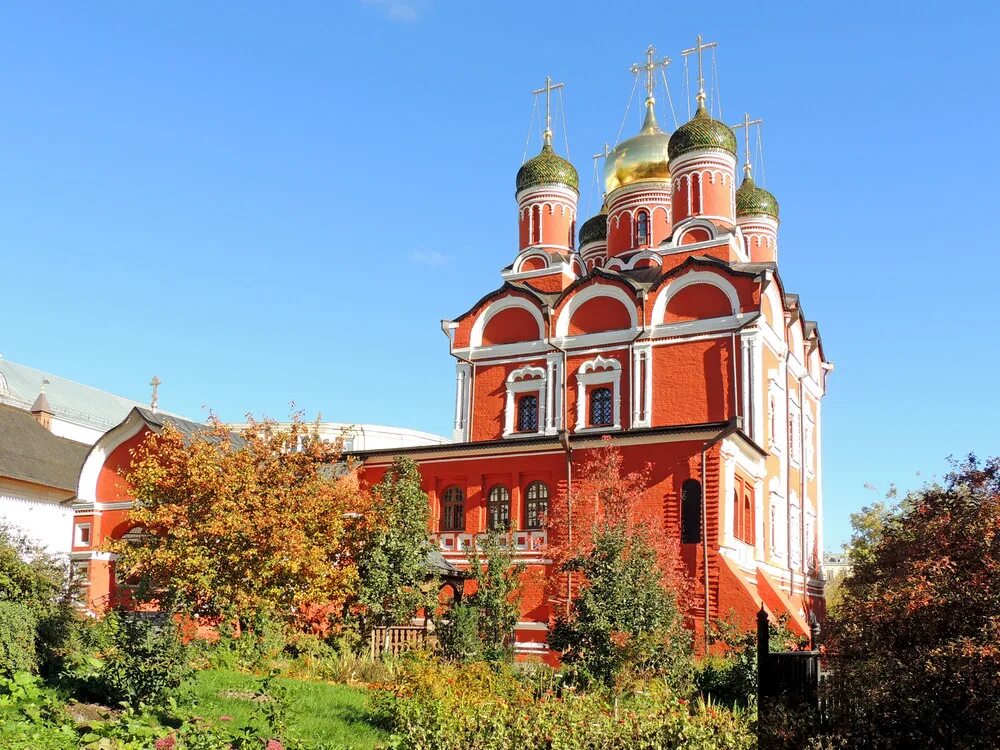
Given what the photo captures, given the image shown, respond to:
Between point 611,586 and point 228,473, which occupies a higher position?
point 228,473

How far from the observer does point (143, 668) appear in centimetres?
1098

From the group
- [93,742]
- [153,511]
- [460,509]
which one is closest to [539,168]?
[460,509]

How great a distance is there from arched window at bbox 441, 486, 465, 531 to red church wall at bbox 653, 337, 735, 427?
6.02m

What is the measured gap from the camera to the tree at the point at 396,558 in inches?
720

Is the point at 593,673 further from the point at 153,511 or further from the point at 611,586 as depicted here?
the point at 153,511

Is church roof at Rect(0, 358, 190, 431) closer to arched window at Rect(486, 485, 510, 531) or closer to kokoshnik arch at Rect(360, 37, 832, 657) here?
kokoshnik arch at Rect(360, 37, 832, 657)

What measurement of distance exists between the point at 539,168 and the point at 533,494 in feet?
47.1

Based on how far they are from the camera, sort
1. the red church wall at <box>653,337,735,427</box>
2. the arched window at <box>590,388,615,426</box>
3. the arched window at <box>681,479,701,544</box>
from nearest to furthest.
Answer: the arched window at <box>681,479,701,544</box> < the red church wall at <box>653,337,735,427</box> < the arched window at <box>590,388,615,426</box>

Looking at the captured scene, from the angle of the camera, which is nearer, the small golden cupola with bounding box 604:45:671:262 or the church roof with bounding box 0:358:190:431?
the small golden cupola with bounding box 604:45:671:262

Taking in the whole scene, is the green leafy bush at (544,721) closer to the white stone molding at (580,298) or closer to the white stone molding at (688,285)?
the white stone molding at (688,285)

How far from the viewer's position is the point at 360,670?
14.6 metres

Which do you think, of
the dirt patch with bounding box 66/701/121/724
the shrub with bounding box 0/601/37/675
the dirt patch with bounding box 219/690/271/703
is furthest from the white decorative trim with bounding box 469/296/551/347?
the dirt patch with bounding box 66/701/121/724

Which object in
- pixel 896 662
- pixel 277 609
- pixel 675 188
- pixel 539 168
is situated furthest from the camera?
pixel 539 168

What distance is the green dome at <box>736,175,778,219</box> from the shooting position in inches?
1463
